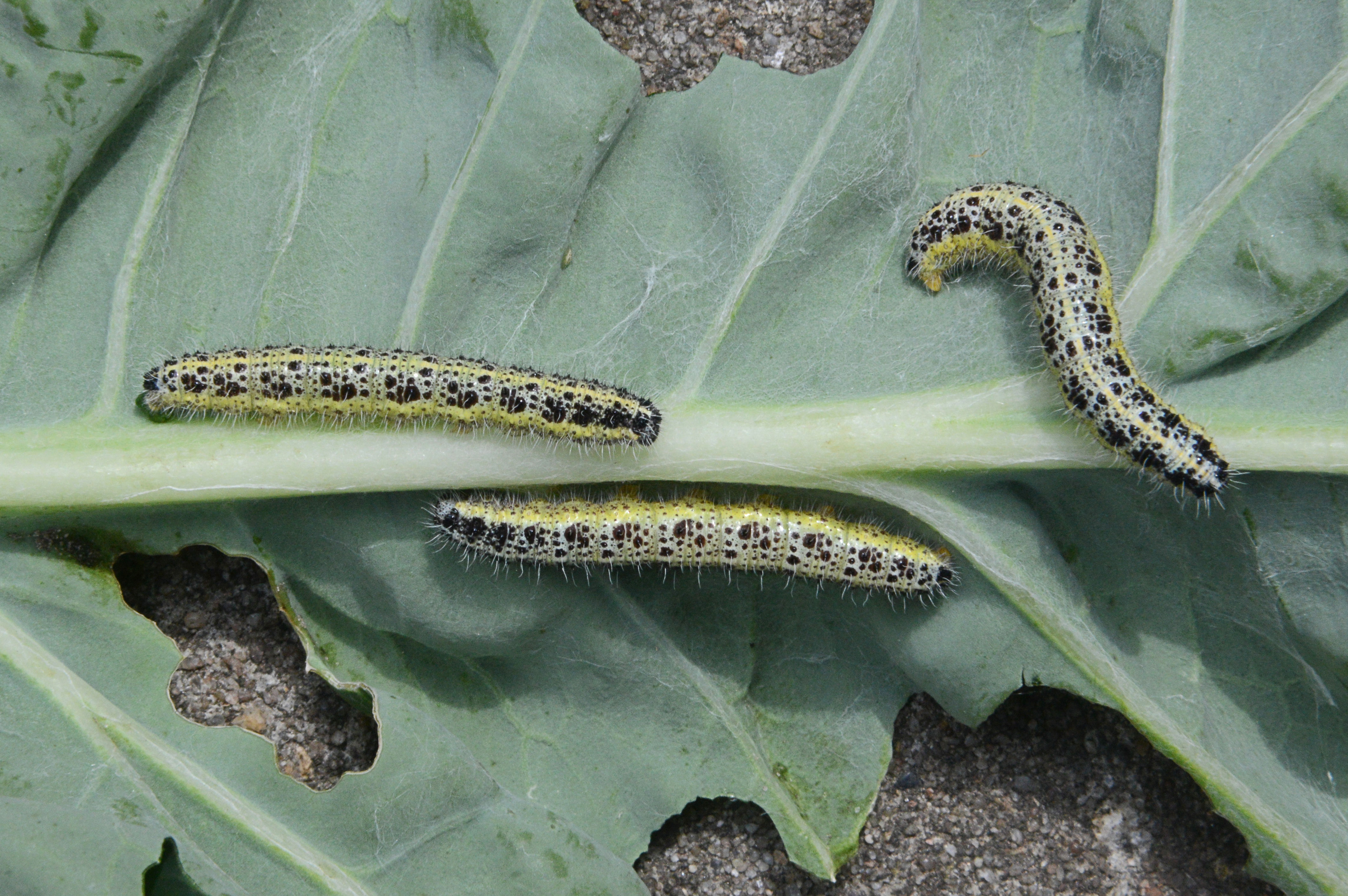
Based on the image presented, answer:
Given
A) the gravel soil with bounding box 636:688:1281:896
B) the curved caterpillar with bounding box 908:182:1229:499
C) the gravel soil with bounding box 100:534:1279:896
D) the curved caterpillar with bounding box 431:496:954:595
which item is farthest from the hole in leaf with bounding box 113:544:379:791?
the curved caterpillar with bounding box 908:182:1229:499

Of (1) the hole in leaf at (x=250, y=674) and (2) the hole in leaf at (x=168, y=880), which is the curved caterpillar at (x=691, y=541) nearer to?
(1) the hole in leaf at (x=250, y=674)

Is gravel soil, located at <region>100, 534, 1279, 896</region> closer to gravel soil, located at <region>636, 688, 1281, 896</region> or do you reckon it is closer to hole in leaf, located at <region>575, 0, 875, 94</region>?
gravel soil, located at <region>636, 688, 1281, 896</region>

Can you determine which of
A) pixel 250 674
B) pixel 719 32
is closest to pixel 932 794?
pixel 250 674

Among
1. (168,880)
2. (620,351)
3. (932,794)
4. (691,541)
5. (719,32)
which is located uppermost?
(719,32)

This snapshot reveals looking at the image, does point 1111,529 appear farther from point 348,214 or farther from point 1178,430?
point 348,214

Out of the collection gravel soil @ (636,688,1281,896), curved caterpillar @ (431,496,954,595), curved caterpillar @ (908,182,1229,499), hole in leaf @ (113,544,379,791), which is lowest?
hole in leaf @ (113,544,379,791)

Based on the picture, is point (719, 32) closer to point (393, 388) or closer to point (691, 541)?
point (393, 388)
